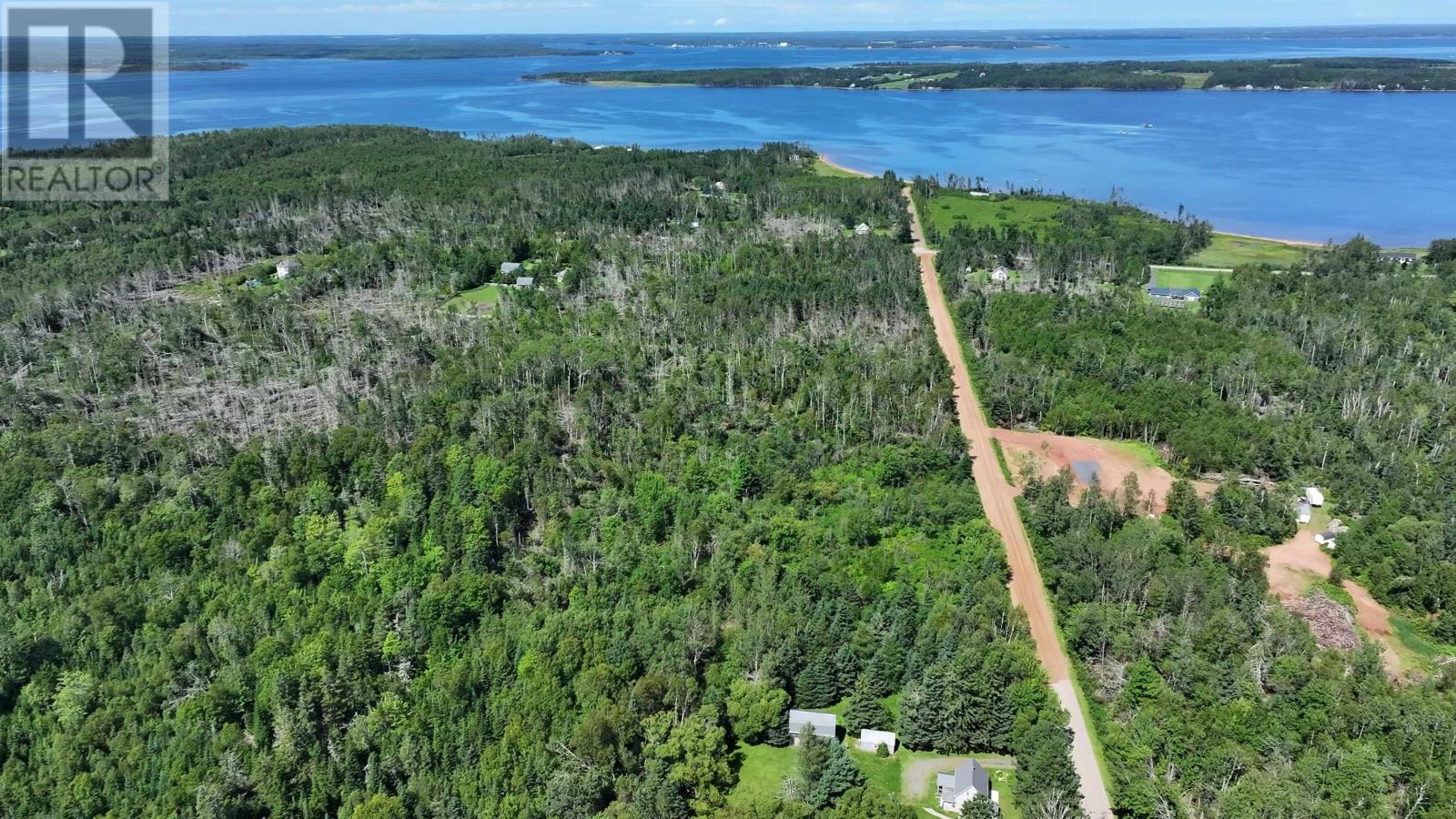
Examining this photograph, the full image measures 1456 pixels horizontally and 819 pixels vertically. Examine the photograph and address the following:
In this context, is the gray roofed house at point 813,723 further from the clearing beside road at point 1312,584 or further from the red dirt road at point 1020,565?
the clearing beside road at point 1312,584

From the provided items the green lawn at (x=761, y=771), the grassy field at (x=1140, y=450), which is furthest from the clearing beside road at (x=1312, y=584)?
the green lawn at (x=761, y=771)

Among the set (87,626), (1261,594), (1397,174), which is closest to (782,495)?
(1261,594)

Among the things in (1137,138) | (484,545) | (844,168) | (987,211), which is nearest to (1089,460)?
(484,545)

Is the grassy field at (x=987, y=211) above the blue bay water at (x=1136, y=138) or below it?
below

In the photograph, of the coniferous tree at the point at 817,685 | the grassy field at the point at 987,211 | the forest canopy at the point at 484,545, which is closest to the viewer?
the forest canopy at the point at 484,545

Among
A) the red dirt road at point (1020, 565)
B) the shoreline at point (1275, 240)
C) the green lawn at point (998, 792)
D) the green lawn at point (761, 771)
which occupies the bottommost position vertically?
the green lawn at point (761, 771)

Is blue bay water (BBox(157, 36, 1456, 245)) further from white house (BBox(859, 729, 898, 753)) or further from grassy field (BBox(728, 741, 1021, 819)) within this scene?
white house (BBox(859, 729, 898, 753))
